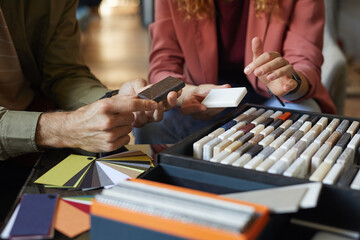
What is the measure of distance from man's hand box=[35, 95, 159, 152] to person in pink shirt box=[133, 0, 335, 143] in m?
0.45

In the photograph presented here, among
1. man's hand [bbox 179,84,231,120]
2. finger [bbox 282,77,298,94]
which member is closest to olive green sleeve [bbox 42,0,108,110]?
man's hand [bbox 179,84,231,120]

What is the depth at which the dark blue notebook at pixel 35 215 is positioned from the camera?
1.75 feet

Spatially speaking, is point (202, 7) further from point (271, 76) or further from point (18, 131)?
point (18, 131)

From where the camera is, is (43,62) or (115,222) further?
(43,62)

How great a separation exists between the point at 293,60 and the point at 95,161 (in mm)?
714

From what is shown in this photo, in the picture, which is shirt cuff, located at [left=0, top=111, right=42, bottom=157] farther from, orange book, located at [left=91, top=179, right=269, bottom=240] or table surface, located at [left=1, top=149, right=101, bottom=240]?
orange book, located at [left=91, top=179, right=269, bottom=240]

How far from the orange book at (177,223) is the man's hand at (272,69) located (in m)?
0.46

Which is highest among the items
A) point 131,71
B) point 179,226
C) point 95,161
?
point 179,226

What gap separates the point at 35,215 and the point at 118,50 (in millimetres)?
3767

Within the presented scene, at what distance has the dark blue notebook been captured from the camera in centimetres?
53

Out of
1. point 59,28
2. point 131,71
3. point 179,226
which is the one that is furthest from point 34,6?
point 131,71

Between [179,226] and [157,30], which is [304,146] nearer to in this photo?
[179,226]

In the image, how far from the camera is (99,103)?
0.73 metres

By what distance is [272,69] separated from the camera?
3.00 ft
